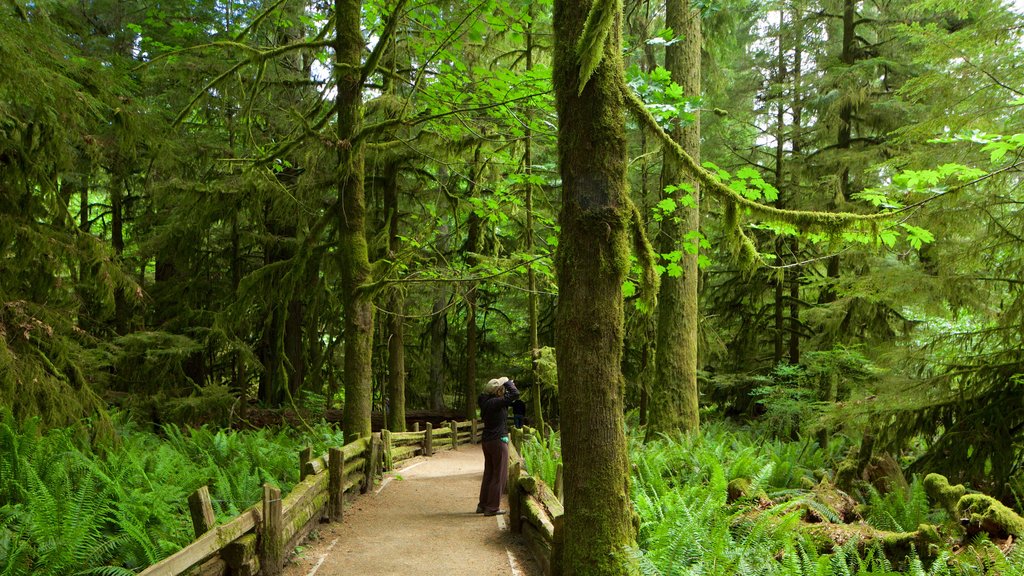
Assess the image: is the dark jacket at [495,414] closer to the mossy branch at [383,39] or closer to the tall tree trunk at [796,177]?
the mossy branch at [383,39]

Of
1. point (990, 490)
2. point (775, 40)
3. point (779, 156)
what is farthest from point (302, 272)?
point (775, 40)

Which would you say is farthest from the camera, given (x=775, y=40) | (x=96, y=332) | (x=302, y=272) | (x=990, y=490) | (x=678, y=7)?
(x=775, y=40)

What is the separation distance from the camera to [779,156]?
1673 centimetres

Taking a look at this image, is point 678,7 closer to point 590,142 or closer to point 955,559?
point 590,142

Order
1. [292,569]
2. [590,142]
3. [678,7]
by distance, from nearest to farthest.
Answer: [590,142] < [292,569] < [678,7]

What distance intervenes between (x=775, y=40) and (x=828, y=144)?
3901 millimetres

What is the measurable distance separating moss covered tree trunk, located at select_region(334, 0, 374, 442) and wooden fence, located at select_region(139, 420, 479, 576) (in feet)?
2.38

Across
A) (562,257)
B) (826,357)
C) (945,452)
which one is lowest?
(945,452)

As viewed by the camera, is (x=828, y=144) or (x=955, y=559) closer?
(x=955, y=559)

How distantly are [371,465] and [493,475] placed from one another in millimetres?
2480

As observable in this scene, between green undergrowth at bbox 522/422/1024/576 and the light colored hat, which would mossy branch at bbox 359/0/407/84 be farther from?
green undergrowth at bbox 522/422/1024/576

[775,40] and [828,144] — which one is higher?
[775,40]

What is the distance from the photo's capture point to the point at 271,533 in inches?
221

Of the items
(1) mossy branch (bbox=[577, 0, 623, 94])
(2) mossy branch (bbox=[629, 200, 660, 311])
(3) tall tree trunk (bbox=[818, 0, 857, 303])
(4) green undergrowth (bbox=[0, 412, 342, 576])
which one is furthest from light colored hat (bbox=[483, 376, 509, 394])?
(3) tall tree trunk (bbox=[818, 0, 857, 303])
